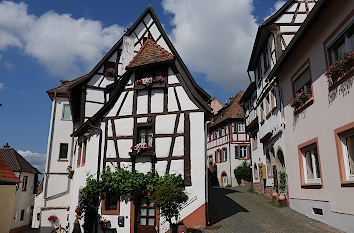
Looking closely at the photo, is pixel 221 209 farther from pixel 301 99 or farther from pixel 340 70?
pixel 340 70

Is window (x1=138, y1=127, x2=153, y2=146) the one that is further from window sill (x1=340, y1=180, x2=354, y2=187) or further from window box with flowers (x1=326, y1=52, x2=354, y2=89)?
window sill (x1=340, y1=180, x2=354, y2=187)

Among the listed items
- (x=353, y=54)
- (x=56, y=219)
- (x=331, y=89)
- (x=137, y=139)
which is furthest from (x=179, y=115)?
(x=56, y=219)

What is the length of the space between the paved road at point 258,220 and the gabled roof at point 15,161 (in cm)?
2428

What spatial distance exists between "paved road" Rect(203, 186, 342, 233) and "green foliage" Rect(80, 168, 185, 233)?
2435 mm

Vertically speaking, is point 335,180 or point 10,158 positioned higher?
point 10,158

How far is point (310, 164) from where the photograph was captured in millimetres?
11430

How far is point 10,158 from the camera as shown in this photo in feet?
108

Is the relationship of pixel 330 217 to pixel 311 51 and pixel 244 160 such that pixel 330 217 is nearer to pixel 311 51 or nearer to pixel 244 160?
pixel 311 51

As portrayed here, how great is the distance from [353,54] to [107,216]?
11.4 meters

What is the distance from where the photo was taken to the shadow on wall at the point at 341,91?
8.13m

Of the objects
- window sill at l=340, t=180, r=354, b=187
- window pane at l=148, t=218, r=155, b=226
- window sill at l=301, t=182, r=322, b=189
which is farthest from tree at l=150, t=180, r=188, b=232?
window sill at l=340, t=180, r=354, b=187

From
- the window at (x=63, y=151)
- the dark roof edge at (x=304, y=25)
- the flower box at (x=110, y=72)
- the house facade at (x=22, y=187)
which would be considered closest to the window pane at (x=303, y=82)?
the dark roof edge at (x=304, y=25)

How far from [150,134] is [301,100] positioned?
22.2 ft

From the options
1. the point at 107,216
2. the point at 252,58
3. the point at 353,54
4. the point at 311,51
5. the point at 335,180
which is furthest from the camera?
the point at 252,58
